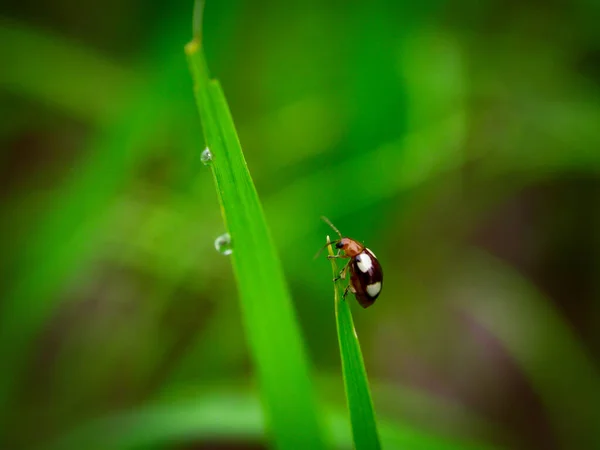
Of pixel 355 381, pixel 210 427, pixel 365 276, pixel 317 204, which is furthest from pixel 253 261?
pixel 317 204

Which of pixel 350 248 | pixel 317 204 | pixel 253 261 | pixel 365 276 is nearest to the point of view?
pixel 253 261

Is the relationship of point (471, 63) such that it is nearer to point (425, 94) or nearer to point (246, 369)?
point (425, 94)

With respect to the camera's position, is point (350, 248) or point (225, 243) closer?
point (225, 243)

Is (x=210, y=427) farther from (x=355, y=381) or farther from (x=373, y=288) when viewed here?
(x=355, y=381)

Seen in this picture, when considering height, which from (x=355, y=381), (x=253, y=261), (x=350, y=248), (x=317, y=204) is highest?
(x=317, y=204)

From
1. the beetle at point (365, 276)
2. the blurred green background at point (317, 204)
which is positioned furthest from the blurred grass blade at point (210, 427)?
the beetle at point (365, 276)

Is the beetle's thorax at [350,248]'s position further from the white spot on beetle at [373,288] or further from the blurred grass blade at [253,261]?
the blurred grass blade at [253,261]

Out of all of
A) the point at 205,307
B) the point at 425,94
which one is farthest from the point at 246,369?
the point at 425,94
